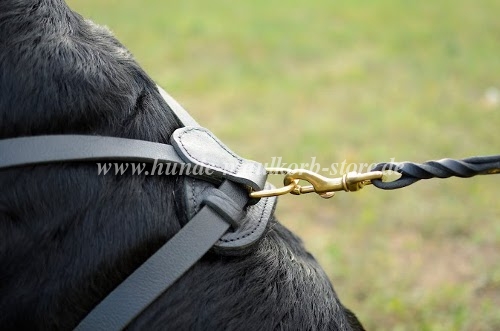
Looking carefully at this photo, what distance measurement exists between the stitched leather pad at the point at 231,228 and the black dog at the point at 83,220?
4 cm

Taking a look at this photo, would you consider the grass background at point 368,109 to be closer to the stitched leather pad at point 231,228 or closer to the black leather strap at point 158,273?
the stitched leather pad at point 231,228

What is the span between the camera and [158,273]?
4.49 ft

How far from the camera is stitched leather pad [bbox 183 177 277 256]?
1.44 metres

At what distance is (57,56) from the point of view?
57.2 inches

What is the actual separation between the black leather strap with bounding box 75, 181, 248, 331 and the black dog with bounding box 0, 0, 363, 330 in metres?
0.05

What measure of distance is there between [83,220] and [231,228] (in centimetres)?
35

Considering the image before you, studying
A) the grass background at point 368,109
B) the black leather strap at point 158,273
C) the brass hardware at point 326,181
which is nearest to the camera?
the black leather strap at point 158,273

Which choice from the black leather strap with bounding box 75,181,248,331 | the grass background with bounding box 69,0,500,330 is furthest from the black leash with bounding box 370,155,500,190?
the grass background with bounding box 69,0,500,330

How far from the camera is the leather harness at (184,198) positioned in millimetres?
1345

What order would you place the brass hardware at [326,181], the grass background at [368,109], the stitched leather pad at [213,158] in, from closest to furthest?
the stitched leather pad at [213,158]
the brass hardware at [326,181]
the grass background at [368,109]

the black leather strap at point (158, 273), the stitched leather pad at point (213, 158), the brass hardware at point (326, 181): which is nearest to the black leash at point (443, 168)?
the brass hardware at point (326, 181)

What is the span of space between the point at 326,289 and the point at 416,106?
4.52m

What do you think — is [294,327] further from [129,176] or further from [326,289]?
[129,176]

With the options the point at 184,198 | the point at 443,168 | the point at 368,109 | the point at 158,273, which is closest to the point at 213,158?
the point at 184,198
